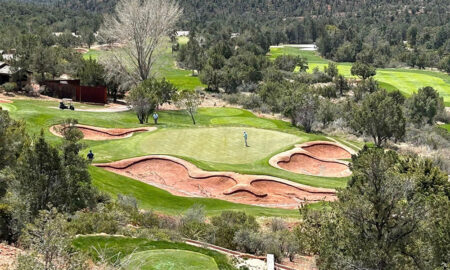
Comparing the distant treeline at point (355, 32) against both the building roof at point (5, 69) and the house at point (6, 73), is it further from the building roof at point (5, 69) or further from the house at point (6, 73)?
the house at point (6, 73)

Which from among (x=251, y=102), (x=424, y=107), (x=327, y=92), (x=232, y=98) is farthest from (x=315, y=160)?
(x=327, y=92)

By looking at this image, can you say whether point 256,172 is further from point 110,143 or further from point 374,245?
point 374,245

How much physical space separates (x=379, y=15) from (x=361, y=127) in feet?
552

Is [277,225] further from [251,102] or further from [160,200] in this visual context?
[251,102]

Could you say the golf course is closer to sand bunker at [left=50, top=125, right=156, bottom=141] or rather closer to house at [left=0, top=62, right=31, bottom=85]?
sand bunker at [left=50, top=125, right=156, bottom=141]

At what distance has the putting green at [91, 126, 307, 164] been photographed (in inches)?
1340

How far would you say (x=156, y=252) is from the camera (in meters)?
14.4

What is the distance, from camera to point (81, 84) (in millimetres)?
64250

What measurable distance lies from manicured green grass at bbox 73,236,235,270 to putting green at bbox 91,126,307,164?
690 inches

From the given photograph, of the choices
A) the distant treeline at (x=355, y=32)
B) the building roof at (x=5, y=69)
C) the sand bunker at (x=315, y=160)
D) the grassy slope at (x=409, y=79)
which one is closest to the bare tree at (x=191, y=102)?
the sand bunker at (x=315, y=160)

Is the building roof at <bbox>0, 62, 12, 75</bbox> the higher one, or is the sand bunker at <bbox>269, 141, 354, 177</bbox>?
the building roof at <bbox>0, 62, 12, 75</bbox>

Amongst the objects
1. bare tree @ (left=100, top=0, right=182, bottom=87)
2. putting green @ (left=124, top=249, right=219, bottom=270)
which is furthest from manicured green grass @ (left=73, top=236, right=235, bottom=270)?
bare tree @ (left=100, top=0, right=182, bottom=87)

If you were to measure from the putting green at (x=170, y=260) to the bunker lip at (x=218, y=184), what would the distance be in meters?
13.8

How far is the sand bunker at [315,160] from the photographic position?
34156 millimetres
